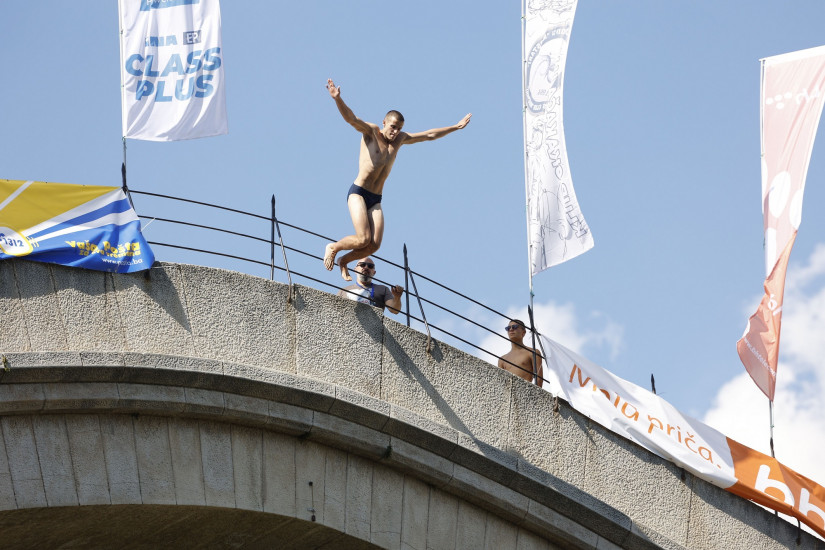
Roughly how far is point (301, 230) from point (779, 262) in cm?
664

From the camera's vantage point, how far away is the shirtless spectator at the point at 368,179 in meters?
14.5

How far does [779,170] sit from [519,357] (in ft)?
15.4

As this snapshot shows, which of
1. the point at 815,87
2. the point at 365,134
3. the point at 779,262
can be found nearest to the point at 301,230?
the point at 365,134

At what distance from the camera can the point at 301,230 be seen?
14.2m

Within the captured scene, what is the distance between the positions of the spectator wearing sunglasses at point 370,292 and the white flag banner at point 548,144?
6.87 ft

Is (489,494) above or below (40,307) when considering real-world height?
below

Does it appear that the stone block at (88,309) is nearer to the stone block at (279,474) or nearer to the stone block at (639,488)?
the stone block at (279,474)

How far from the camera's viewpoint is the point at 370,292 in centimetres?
1483

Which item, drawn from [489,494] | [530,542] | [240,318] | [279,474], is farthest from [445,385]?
[240,318]

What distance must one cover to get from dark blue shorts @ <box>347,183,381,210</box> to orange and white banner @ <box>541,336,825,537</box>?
8.61ft

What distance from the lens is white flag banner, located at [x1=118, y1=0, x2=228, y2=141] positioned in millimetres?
14320

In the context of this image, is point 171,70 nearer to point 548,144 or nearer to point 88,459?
point 88,459

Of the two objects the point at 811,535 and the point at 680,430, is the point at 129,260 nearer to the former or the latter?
the point at 680,430

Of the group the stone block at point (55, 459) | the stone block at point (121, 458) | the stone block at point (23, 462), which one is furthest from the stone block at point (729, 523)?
the stone block at point (23, 462)
